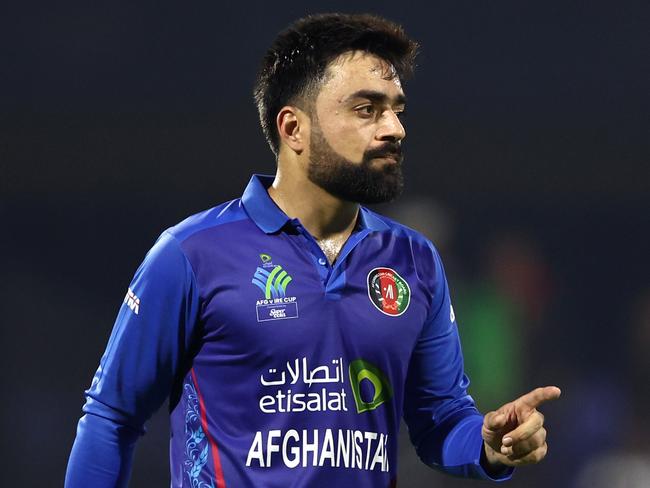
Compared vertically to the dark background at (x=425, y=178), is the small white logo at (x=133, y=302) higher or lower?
lower

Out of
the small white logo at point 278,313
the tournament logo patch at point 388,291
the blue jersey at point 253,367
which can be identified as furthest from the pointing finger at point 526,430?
the small white logo at point 278,313

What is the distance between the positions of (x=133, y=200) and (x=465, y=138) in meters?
1.67

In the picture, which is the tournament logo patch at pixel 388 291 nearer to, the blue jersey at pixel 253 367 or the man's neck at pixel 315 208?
the blue jersey at pixel 253 367

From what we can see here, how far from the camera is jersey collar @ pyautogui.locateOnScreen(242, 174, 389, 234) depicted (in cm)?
218

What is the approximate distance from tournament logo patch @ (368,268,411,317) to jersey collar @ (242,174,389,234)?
0.12 m

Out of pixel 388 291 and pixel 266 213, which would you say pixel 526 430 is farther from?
pixel 266 213

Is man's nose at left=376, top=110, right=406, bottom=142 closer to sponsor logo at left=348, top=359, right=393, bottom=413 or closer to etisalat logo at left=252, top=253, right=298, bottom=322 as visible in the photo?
etisalat logo at left=252, top=253, right=298, bottom=322

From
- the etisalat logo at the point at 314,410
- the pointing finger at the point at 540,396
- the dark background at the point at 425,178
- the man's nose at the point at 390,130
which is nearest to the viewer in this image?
the pointing finger at the point at 540,396

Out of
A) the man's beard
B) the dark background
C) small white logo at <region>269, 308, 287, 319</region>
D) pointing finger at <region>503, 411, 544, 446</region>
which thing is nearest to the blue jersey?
small white logo at <region>269, 308, 287, 319</region>

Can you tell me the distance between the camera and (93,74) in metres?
5.46

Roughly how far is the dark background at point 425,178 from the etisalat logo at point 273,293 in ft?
10.2

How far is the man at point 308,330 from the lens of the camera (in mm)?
2020

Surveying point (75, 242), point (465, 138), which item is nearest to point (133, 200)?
point (75, 242)

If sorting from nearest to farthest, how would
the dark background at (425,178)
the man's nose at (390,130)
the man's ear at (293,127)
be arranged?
the man's nose at (390,130), the man's ear at (293,127), the dark background at (425,178)
